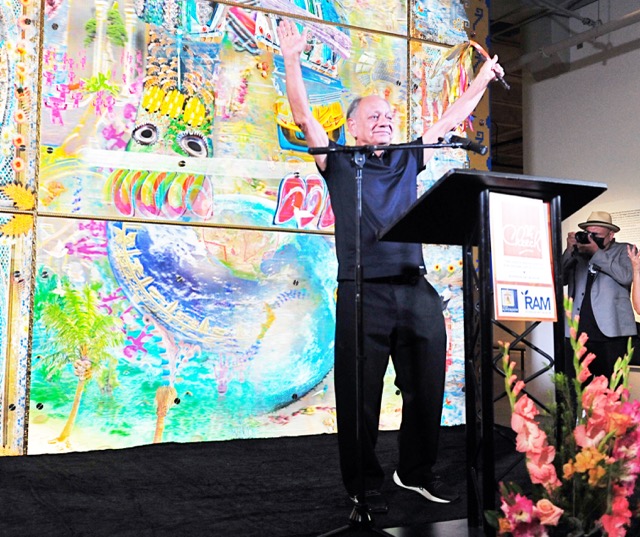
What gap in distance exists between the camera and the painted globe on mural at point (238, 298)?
4289mm

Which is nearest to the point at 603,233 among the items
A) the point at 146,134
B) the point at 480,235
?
the point at 146,134

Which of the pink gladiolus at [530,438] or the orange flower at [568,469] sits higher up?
the pink gladiolus at [530,438]

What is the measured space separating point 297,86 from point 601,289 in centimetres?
287

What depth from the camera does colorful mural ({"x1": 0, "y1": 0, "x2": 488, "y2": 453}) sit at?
Answer: 4.06m

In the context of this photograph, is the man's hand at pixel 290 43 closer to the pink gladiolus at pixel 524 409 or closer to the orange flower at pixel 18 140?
the pink gladiolus at pixel 524 409

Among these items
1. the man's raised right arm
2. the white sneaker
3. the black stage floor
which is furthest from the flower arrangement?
the man's raised right arm

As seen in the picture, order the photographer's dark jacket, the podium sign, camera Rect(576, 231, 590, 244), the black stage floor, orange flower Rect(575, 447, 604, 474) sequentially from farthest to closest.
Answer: camera Rect(576, 231, 590, 244)
the photographer's dark jacket
the black stage floor
the podium sign
orange flower Rect(575, 447, 604, 474)

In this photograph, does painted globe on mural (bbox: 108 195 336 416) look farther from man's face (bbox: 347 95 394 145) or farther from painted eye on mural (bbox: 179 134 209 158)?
man's face (bbox: 347 95 394 145)

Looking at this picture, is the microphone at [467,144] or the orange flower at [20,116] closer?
the microphone at [467,144]

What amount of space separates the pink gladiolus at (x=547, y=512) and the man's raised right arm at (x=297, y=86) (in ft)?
5.79

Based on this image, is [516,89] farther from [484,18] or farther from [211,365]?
[211,365]

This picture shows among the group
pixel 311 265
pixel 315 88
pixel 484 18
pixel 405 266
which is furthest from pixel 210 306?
pixel 484 18

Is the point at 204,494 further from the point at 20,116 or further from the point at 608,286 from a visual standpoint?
the point at 608,286

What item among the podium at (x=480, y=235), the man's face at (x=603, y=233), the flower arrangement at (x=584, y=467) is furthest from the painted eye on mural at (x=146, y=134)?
the flower arrangement at (x=584, y=467)
